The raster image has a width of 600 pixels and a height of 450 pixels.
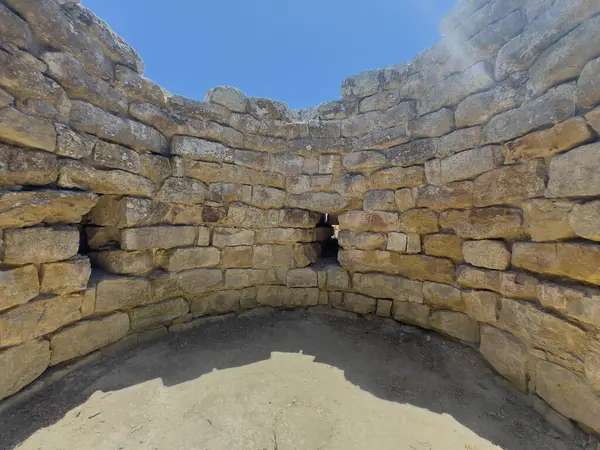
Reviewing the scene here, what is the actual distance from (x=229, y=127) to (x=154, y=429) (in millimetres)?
3005

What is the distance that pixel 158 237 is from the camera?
287cm

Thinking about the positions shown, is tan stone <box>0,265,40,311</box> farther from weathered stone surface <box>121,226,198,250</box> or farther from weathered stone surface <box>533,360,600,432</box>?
weathered stone surface <box>533,360,600,432</box>

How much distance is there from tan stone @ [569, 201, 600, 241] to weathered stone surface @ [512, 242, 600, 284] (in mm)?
81

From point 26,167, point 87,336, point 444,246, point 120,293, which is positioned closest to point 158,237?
point 120,293

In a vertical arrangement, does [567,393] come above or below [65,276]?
below

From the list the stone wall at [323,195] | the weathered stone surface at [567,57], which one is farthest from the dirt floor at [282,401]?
the weathered stone surface at [567,57]

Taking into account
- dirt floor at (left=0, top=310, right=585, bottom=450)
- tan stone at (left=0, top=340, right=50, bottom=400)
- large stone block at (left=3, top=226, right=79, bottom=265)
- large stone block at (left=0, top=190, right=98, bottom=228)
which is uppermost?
large stone block at (left=0, top=190, right=98, bottom=228)

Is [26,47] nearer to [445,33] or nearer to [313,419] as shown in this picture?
[313,419]

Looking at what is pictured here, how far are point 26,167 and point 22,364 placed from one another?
1.45 metres

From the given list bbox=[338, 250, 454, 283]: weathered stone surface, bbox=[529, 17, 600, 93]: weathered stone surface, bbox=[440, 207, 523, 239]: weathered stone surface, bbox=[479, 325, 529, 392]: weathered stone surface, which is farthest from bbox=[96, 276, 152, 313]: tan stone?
bbox=[529, 17, 600, 93]: weathered stone surface

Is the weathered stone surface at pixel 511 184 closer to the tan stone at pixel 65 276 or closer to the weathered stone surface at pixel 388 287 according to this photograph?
the weathered stone surface at pixel 388 287

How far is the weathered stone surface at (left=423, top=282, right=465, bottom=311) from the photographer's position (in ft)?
8.98

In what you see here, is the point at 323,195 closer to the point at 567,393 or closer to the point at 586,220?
the point at 586,220

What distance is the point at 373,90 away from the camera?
3.48 m
